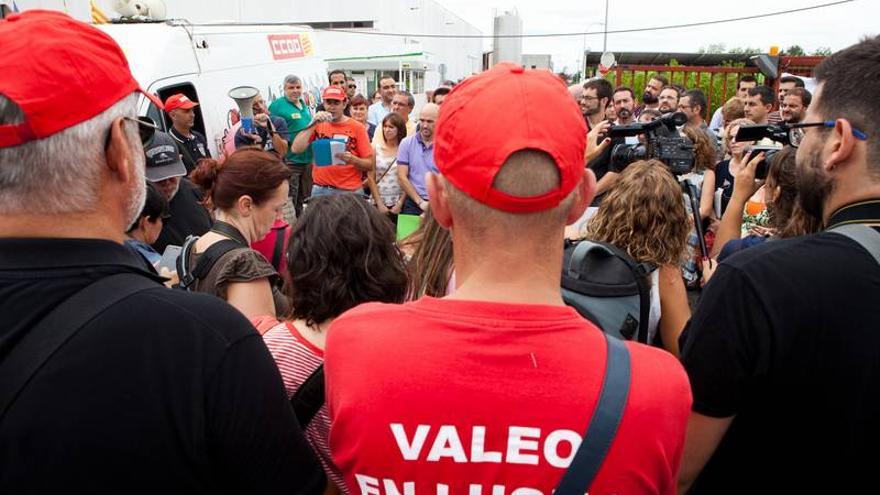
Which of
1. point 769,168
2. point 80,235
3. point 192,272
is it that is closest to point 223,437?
point 80,235

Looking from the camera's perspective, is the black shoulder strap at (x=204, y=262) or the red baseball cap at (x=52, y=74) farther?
the black shoulder strap at (x=204, y=262)

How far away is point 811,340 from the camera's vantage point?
141 cm

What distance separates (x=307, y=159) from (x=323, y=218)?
583 centimetres

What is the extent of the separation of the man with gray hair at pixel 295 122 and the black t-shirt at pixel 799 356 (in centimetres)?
679

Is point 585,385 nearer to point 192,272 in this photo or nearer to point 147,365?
point 147,365

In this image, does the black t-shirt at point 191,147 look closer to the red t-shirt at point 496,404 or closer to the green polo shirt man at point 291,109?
the green polo shirt man at point 291,109

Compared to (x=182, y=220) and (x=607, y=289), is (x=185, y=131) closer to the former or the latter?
(x=182, y=220)

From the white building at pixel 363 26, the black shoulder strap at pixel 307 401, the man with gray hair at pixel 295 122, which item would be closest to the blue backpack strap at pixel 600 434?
the black shoulder strap at pixel 307 401

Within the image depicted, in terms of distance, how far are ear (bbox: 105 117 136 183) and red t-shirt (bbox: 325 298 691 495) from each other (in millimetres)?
561

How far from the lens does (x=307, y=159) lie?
7.73 m

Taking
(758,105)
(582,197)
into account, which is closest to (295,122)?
(758,105)

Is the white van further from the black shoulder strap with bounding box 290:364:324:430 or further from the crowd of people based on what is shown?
the crowd of people

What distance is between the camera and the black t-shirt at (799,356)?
1400mm

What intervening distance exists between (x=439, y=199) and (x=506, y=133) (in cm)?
20
